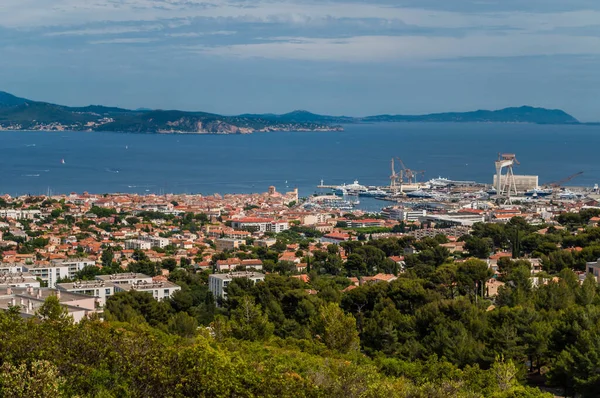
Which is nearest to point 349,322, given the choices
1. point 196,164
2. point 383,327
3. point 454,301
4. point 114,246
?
point 383,327

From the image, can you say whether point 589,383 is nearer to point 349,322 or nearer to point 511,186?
point 349,322

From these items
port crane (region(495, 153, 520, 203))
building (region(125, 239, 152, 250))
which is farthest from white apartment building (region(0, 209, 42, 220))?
port crane (region(495, 153, 520, 203))

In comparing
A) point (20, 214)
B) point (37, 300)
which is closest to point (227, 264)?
point (37, 300)

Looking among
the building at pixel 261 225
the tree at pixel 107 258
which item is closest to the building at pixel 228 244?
the tree at pixel 107 258

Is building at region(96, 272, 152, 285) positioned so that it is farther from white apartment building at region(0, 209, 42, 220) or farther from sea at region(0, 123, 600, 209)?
sea at region(0, 123, 600, 209)

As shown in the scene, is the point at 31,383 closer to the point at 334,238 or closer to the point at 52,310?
the point at 52,310

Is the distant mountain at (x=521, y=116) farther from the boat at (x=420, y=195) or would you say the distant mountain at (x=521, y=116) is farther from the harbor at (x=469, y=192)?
the boat at (x=420, y=195)
